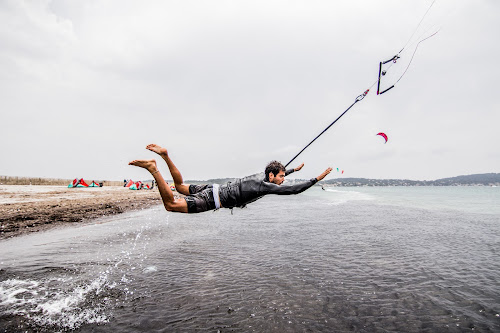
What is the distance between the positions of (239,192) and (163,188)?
6.17 ft

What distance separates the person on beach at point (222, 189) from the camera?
6.41 m

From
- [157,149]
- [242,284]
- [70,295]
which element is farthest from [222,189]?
[70,295]

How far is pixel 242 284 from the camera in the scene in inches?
312

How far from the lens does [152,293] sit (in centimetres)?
725

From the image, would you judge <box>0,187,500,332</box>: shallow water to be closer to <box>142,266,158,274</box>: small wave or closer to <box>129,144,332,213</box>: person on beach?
<box>142,266,158,274</box>: small wave

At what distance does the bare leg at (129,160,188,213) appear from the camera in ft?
20.5

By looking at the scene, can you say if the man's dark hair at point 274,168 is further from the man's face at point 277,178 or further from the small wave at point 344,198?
the small wave at point 344,198

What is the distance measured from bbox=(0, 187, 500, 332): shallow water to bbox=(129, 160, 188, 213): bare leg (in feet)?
7.87

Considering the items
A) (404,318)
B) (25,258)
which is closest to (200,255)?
(25,258)

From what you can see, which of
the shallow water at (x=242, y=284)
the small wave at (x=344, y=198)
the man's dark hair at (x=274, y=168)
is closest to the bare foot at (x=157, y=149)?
the man's dark hair at (x=274, y=168)

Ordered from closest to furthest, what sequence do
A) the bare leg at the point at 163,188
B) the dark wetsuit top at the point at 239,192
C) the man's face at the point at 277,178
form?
the bare leg at the point at 163,188, the dark wetsuit top at the point at 239,192, the man's face at the point at 277,178

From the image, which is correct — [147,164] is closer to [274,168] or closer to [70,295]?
[274,168]

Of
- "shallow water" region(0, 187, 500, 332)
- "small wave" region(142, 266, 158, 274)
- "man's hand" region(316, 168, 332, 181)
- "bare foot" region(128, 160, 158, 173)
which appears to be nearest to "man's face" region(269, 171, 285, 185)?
"man's hand" region(316, 168, 332, 181)

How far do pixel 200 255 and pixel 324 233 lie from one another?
27.9 feet
